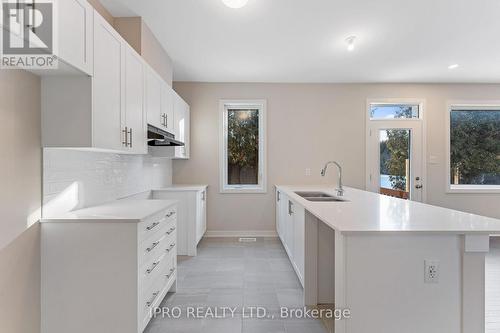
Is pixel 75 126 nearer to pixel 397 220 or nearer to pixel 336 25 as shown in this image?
pixel 397 220

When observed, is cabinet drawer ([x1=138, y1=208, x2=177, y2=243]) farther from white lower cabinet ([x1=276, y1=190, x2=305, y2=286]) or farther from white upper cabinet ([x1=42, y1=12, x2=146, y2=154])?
white lower cabinet ([x1=276, y1=190, x2=305, y2=286])

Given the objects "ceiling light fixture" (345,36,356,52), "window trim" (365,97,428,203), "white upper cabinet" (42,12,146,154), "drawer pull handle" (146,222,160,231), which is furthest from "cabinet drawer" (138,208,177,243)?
"window trim" (365,97,428,203)

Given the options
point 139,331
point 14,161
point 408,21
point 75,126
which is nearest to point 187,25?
point 75,126

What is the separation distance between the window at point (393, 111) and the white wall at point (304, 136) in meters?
0.16

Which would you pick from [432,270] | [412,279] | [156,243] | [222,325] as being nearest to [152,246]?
[156,243]

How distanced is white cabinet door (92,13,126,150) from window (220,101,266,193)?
2894 mm

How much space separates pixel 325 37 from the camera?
125 inches

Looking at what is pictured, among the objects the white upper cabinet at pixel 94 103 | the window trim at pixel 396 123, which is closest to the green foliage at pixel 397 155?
the window trim at pixel 396 123

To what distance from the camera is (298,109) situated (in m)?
4.89

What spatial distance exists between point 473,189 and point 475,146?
785 mm

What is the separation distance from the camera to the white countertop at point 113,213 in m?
1.80

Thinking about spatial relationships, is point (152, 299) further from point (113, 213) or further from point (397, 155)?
point (397, 155)

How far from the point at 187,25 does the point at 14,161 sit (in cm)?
210

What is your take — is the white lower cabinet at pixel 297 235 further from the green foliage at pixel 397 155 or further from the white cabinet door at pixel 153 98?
the green foliage at pixel 397 155
